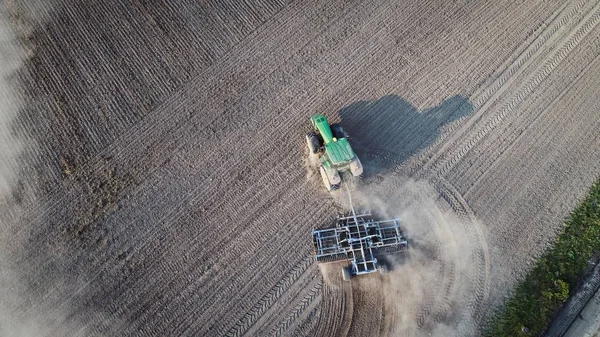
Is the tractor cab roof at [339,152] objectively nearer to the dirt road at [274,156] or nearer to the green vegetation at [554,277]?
the dirt road at [274,156]

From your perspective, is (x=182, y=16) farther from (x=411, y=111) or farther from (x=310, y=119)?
Result: (x=411, y=111)

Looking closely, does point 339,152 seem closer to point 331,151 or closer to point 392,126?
point 331,151

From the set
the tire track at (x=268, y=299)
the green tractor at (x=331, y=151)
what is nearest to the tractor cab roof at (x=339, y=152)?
the green tractor at (x=331, y=151)

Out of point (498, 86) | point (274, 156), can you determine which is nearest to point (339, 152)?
point (274, 156)

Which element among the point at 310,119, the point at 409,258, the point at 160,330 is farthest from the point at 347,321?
the point at 310,119

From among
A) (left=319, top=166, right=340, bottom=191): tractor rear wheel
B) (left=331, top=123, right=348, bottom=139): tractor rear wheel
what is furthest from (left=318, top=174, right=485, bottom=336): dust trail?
(left=331, top=123, right=348, bottom=139): tractor rear wheel

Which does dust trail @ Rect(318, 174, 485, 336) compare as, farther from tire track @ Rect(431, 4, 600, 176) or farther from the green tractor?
tire track @ Rect(431, 4, 600, 176)
